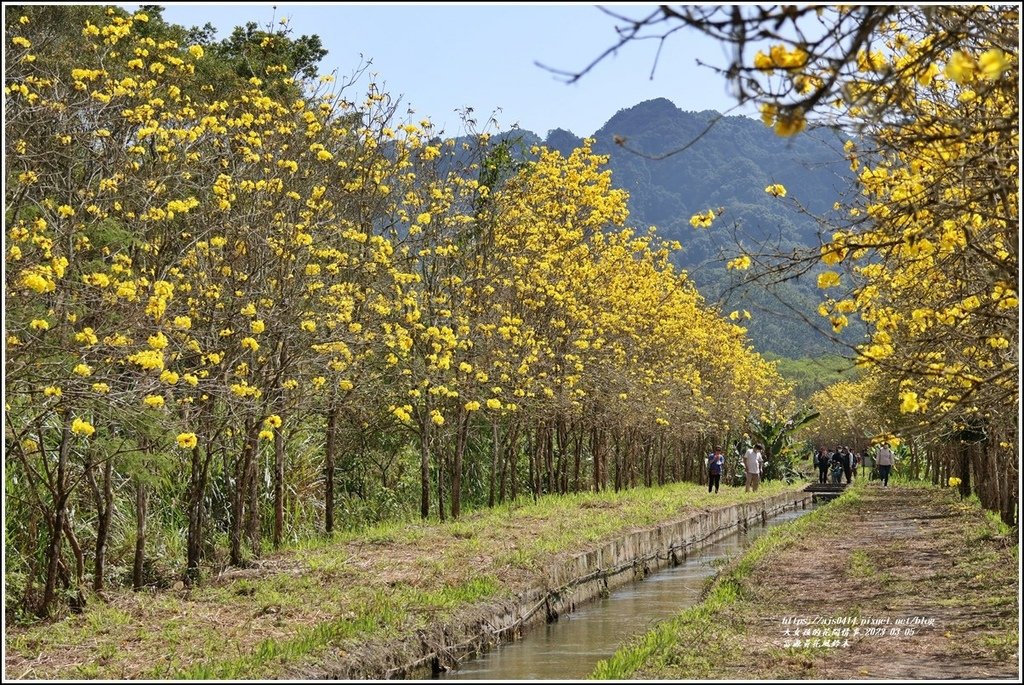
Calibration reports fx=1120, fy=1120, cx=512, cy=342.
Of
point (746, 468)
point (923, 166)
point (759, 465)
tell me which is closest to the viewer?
point (923, 166)

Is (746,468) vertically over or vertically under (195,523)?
under

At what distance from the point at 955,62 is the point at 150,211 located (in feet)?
26.7

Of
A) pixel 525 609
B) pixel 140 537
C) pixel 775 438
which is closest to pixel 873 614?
pixel 525 609

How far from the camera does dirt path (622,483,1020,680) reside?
8.08 metres

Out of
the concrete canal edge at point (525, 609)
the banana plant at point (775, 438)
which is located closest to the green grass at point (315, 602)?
the concrete canal edge at point (525, 609)

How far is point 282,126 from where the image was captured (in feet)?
41.1

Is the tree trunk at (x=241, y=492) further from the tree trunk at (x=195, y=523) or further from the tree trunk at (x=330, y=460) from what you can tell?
the tree trunk at (x=330, y=460)

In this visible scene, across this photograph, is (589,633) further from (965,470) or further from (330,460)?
(965,470)

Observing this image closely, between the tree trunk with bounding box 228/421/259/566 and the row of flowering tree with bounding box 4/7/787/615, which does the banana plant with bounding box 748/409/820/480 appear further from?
the tree trunk with bounding box 228/421/259/566

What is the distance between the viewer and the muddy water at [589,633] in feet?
34.1

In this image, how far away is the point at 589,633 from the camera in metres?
12.7

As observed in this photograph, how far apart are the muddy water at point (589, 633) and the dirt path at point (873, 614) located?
131 centimetres

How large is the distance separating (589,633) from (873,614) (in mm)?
3404

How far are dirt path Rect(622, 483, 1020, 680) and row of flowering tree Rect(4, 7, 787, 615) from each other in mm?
3576
